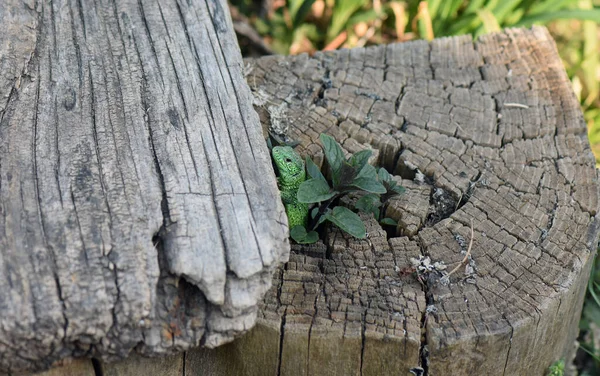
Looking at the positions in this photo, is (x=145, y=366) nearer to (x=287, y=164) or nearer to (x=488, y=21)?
(x=287, y=164)

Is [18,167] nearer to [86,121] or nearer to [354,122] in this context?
[86,121]

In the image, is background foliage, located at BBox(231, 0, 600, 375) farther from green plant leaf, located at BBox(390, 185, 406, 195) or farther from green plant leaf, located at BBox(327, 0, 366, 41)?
green plant leaf, located at BBox(390, 185, 406, 195)

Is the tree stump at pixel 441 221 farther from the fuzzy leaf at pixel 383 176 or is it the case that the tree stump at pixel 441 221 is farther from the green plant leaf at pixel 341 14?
the green plant leaf at pixel 341 14

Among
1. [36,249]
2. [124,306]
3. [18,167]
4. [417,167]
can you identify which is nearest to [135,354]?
[124,306]

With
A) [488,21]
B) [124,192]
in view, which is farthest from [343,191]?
[488,21]

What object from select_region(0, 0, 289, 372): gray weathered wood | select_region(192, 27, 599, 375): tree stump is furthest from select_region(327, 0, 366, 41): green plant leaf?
select_region(0, 0, 289, 372): gray weathered wood
